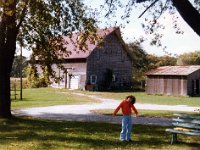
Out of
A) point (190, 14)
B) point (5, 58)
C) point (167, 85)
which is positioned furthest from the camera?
point (167, 85)

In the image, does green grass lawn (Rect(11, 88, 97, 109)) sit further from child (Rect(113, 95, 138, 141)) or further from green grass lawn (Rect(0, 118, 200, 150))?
child (Rect(113, 95, 138, 141))

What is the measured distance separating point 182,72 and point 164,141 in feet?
131

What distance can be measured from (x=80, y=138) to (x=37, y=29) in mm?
11145

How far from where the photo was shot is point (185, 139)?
598 inches

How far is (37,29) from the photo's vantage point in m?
24.6

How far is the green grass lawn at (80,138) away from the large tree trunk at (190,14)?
3.79 m

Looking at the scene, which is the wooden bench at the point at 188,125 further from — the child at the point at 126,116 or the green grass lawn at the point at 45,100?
the green grass lawn at the point at 45,100

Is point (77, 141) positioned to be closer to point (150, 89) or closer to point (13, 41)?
point (13, 41)

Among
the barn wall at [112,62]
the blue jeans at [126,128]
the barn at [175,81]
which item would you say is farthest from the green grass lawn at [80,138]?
the barn wall at [112,62]

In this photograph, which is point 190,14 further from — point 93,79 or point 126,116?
point 93,79

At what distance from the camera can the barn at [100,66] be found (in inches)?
2386

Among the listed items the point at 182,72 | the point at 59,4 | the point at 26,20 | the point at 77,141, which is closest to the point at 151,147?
the point at 77,141

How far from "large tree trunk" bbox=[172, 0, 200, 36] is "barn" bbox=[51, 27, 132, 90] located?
44082 mm

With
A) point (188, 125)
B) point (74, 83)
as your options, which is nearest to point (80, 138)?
point (188, 125)
